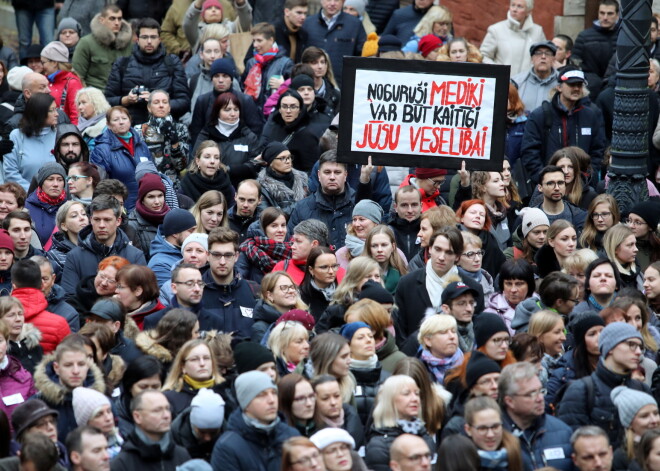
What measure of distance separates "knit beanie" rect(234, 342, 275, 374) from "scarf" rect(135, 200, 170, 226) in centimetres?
363

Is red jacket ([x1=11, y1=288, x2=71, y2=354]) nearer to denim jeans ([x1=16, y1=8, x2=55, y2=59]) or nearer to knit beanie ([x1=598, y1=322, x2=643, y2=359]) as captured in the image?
knit beanie ([x1=598, y1=322, x2=643, y2=359])

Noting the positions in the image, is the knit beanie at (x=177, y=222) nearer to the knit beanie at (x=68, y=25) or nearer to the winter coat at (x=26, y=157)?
the winter coat at (x=26, y=157)

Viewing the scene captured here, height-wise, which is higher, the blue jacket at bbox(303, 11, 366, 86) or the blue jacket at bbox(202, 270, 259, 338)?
the blue jacket at bbox(303, 11, 366, 86)

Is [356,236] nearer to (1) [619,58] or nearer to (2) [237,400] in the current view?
(1) [619,58]

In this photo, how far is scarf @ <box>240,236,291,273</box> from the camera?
40.0 ft

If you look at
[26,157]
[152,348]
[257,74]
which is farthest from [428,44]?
[152,348]

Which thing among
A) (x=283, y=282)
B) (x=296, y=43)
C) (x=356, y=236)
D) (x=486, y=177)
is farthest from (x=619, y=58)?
(x=296, y=43)

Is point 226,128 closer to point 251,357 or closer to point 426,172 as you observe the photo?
point 426,172

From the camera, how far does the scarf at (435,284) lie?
11203 mm

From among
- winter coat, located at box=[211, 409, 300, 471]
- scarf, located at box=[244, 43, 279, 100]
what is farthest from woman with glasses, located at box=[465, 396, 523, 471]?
scarf, located at box=[244, 43, 279, 100]

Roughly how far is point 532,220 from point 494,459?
423 cm

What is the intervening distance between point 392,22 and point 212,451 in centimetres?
1090

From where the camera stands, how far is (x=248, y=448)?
8.64 m

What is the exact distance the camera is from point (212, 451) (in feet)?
29.1
